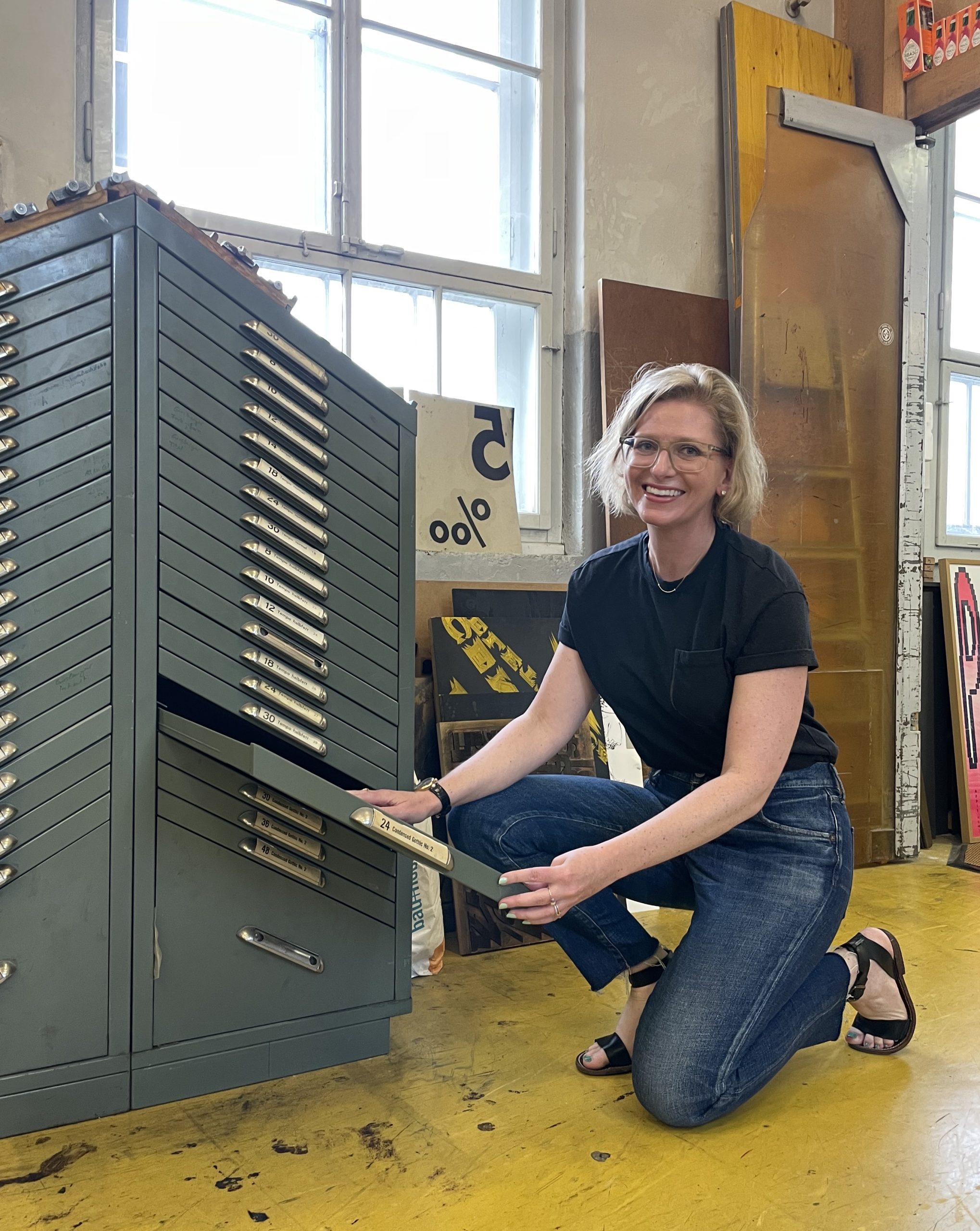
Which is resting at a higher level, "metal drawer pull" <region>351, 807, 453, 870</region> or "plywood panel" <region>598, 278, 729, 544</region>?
"plywood panel" <region>598, 278, 729, 544</region>

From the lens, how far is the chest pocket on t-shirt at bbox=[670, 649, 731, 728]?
4.99 ft

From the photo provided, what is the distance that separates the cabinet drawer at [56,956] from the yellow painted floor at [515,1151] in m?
0.13

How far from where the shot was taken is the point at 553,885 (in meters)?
1.33

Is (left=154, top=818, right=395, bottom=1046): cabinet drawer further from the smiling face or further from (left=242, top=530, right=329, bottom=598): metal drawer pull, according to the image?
the smiling face

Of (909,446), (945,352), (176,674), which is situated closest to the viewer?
(176,674)

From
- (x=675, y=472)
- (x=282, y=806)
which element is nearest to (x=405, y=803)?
(x=282, y=806)

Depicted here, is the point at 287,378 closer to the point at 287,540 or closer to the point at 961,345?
the point at 287,540

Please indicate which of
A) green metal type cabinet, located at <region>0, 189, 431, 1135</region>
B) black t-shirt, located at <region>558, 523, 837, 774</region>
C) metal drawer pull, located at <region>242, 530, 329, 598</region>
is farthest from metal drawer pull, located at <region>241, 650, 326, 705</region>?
black t-shirt, located at <region>558, 523, 837, 774</region>

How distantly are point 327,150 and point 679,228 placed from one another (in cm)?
107

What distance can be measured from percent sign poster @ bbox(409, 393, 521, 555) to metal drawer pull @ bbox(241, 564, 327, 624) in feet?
3.48

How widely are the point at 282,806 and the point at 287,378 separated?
629 mm

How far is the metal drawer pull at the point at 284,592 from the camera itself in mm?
1430

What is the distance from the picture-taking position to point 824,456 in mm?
3021

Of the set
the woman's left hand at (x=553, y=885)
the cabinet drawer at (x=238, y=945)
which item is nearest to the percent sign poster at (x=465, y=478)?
the cabinet drawer at (x=238, y=945)
